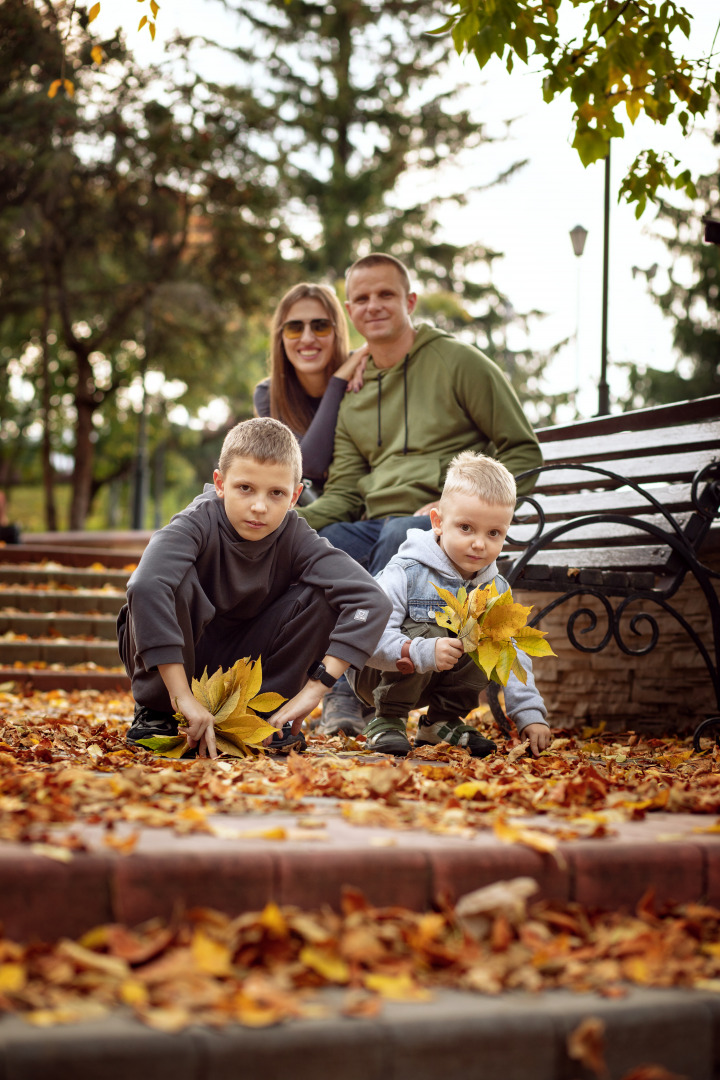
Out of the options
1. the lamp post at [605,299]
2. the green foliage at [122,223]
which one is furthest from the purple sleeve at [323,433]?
the green foliage at [122,223]

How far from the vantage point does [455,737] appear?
3.43 meters

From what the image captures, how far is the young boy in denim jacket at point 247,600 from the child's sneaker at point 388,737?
0.27m

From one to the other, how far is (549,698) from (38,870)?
3.66 metres

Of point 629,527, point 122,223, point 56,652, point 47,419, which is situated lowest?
point 56,652

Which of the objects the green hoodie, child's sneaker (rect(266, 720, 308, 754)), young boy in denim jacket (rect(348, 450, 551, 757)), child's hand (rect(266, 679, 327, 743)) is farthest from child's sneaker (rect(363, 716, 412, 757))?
the green hoodie

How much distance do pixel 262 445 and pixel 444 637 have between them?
884mm

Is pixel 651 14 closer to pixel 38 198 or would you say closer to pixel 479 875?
pixel 479 875

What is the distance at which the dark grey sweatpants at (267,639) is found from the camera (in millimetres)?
3137

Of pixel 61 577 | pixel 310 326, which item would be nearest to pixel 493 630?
pixel 310 326

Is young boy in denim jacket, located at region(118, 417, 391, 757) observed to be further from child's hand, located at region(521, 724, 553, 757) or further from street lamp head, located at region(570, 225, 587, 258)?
street lamp head, located at region(570, 225, 587, 258)

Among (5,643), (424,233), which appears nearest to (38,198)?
(424,233)

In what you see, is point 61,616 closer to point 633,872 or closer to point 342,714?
point 342,714

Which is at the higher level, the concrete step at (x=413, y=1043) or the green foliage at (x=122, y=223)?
the green foliage at (x=122, y=223)

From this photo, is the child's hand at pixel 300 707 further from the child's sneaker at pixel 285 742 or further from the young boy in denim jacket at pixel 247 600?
the child's sneaker at pixel 285 742
